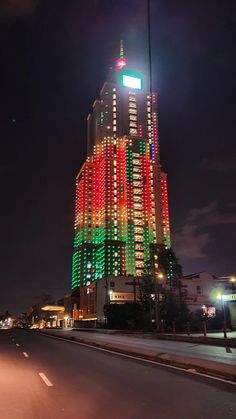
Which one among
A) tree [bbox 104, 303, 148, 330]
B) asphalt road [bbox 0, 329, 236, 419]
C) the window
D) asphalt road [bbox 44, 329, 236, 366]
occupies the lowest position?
asphalt road [bbox 0, 329, 236, 419]

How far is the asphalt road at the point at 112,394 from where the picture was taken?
26.0 ft

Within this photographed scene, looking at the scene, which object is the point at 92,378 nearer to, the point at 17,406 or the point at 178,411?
the point at 17,406

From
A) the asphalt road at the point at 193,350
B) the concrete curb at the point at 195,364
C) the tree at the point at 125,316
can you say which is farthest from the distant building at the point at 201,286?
the concrete curb at the point at 195,364

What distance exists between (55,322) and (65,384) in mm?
149963

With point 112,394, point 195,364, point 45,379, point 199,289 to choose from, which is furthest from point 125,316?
point 112,394

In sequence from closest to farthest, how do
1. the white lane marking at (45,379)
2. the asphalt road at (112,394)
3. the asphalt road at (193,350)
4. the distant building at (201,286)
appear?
1. the asphalt road at (112,394)
2. the white lane marking at (45,379)
3. the asphalt road at (193,350)
4. the distant building at (201,286)

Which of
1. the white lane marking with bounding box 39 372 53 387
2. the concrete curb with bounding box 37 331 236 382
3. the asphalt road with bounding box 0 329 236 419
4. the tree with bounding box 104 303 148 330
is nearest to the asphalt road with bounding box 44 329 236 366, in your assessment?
the concrete curb with bounding box 37 331 236 382

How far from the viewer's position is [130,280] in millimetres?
123375

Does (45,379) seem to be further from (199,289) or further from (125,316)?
(199,289)

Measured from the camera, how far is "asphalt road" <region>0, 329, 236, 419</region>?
7934 millimetres

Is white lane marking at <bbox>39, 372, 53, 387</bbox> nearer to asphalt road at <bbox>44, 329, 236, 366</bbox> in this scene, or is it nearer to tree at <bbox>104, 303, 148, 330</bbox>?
asphalt road at <bbox>44, 329, 236, 366</bbox>

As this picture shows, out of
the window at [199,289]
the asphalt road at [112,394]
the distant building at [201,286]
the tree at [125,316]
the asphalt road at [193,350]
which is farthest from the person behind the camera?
the window at [199,289]

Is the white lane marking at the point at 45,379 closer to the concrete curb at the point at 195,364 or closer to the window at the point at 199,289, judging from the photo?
the concrete curb at the point at 195,364

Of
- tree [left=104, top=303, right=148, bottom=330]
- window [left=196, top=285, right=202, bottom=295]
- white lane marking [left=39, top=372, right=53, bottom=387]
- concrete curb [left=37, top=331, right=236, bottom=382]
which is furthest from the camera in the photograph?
window [left=196, top=285, right=202, bottom=295]
